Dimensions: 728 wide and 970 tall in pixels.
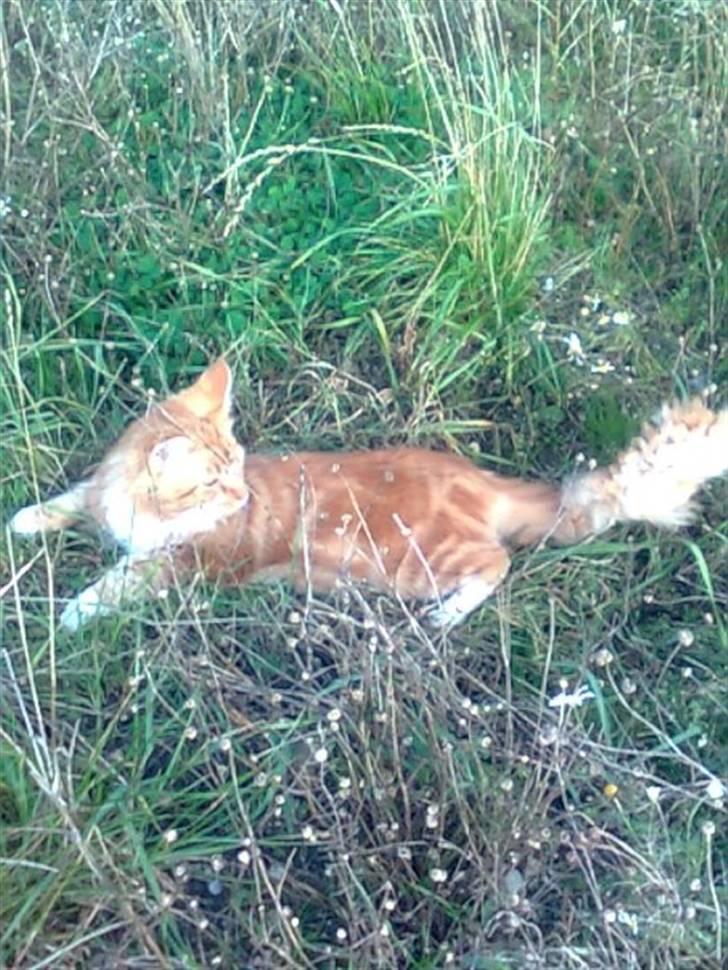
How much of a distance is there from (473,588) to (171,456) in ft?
2.24

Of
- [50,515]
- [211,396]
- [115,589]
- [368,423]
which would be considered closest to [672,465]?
[368,423]

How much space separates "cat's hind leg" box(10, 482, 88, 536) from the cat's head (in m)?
0.04

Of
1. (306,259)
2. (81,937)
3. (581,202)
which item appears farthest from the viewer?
(581,202)

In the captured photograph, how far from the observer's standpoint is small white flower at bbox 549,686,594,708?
2.66 metres

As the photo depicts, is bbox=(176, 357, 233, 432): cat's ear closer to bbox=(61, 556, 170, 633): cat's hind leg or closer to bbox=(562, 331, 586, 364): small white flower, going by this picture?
bbox=(61, 556, 170, 633): cat's hind leg

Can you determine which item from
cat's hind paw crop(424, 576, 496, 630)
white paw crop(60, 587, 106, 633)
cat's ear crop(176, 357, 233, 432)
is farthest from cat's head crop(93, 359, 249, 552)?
cat's hind paw crop(424, 576, 496, 630)

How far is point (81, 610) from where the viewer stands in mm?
3139

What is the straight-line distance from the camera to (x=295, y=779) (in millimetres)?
2777

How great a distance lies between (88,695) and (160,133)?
1756 millimetres

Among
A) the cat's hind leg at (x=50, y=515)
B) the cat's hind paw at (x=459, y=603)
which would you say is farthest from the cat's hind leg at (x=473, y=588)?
the cat's hind leg at (x=50, y=515)

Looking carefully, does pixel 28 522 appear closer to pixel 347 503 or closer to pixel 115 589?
pixel 115 589

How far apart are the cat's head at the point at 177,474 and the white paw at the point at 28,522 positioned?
127 millimetres

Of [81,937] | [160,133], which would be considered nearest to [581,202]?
[160,133]

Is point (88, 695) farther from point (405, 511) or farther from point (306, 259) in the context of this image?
point (306, 259)
